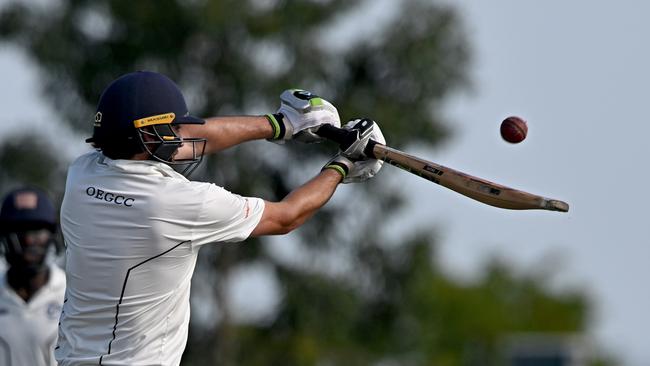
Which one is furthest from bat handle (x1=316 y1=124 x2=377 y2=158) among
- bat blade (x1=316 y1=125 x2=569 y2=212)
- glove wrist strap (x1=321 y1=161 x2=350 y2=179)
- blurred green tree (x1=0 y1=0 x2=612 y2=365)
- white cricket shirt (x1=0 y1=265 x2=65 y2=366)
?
blurred green tree (x1=0 y1=0 x2=612 y2=365)

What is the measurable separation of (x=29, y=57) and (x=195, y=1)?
2.97m

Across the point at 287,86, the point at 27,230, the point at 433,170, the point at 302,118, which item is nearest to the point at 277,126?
the point at 302,118

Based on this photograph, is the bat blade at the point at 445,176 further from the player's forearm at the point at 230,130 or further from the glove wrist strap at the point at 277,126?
the player's forearm at the point at 230,130

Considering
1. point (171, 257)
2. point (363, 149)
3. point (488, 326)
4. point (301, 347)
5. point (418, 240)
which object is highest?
point (488, 326)

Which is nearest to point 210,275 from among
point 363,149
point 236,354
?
point 236,354

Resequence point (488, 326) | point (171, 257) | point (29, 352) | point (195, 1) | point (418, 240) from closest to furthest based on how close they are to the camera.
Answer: point (171, 257)
point (29, 352)
point (195, 1)
point (418, 240)
point (488, 326)

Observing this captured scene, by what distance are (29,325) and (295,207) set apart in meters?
2.24

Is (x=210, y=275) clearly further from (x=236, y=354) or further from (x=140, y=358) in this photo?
(x=140, y=358)

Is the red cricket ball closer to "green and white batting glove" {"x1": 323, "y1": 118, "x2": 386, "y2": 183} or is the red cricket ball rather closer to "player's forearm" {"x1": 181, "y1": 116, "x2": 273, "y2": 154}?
"green and white batting glove" {"x1": 323, "y1": 118, "x2": 386, "y2": 183}

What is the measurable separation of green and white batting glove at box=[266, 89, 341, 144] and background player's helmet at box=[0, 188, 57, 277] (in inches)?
72.2

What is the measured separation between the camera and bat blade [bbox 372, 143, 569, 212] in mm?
7688

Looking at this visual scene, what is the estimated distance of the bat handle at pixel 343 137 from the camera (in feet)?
25.3

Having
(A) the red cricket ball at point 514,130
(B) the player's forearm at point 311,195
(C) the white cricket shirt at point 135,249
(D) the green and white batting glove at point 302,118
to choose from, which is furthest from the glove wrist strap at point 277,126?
(A) the red cricket ball at point 514,130

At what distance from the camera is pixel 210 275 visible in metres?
24.9
